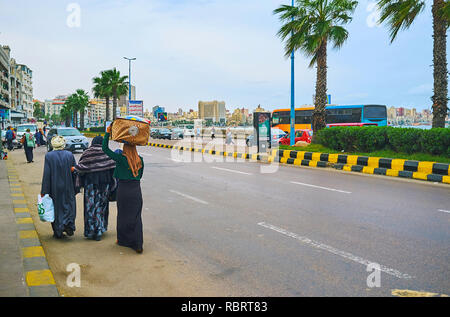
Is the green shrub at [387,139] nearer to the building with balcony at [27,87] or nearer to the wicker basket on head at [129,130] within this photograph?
the wicker basket on head at [129,130]

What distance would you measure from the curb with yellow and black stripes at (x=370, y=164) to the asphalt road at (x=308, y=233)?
126cm

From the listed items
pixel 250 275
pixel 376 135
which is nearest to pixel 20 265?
pixel 250 275

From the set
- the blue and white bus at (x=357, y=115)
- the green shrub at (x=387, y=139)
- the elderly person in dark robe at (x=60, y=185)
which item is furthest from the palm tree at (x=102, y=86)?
the elderly person in dark robe at (x=60, y=185)

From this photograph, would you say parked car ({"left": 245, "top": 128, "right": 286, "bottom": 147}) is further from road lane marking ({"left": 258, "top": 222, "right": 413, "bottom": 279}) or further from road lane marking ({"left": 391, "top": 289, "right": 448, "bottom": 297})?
road lane marking ({"left": 391, "top": 289, "right": 448, "bottom": 297})

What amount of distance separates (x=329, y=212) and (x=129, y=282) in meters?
4.44

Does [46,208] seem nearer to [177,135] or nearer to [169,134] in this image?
[169,134]

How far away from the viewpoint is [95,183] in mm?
5625

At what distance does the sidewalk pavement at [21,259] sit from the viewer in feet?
12.2

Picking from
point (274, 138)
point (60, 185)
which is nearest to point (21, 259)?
point (60, 185)

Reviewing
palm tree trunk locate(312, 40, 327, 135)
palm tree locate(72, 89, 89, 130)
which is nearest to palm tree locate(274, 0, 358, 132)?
palm tree trunk locate(312, 40, 327, 135)

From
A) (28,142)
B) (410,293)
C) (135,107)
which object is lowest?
(410,293)

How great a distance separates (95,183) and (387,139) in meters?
12.9

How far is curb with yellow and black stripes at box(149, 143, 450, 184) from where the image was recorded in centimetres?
1202
